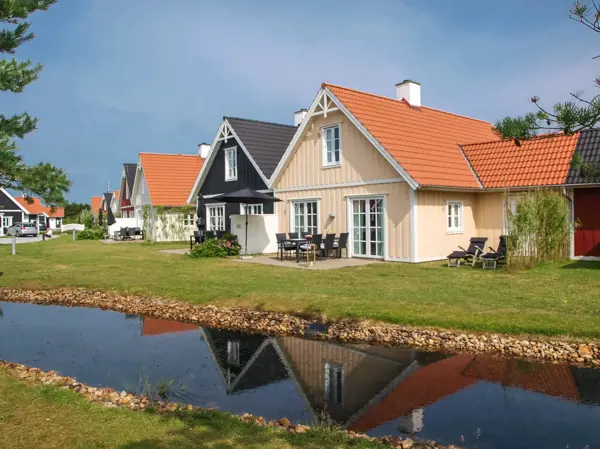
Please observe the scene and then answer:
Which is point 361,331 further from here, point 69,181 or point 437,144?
point 437,144

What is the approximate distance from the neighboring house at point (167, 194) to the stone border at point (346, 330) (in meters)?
19.1

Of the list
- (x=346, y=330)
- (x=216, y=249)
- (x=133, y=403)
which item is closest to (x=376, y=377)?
(x=346, y=330)

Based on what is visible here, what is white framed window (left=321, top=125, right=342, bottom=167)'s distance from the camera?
18.8 metres

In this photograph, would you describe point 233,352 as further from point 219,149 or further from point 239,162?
Result: point 219,149

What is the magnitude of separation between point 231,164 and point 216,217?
9.89 feet

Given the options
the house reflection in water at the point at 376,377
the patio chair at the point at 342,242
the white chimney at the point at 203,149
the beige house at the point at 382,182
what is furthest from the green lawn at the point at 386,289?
the white chimney at the point at 203,149

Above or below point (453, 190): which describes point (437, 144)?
above

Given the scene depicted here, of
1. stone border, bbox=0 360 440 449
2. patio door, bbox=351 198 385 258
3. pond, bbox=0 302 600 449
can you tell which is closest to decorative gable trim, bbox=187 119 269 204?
patio door, bbox=351 198 385 258

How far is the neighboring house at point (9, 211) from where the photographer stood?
197 ft

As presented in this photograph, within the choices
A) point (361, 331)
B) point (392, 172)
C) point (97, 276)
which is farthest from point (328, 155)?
point (361, 331)

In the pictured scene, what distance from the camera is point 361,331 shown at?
8.62 m

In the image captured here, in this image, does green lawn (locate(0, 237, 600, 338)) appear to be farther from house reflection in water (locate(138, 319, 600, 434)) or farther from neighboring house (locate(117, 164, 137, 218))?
neighboring house (locate(117, 164, 137, 218))

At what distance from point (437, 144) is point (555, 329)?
12468mm

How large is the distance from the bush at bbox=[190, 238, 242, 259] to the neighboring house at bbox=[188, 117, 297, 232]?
105 inches
